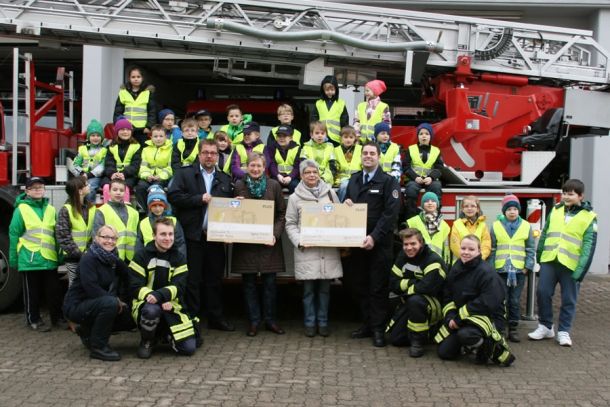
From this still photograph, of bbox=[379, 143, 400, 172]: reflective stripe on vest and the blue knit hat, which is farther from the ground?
bbox=[379, 143, 400, 172]: reflective stripe on vest

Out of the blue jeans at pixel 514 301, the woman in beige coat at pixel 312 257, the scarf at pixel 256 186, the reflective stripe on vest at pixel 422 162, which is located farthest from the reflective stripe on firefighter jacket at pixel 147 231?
the blue jeans at pixel 514 301

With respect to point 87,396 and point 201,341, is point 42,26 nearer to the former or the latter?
point 201,341

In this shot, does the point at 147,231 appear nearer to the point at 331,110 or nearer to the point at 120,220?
the point at 120,220

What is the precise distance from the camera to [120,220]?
261 inches

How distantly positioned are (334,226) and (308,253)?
35 cm

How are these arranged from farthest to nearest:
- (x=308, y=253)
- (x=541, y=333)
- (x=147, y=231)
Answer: (x=541, y=333)
(x=308, y=253)
(x=147, y=231)

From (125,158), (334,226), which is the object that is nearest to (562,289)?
(334,226)

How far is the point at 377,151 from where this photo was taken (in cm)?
663

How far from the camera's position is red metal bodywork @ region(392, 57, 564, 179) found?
7.80m

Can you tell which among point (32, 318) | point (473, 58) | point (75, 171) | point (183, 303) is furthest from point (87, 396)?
point (473, 58)

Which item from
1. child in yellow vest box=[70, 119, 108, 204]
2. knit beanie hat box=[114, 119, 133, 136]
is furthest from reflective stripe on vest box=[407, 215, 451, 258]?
child in yellow vest box=[70, 119, 108, 204]

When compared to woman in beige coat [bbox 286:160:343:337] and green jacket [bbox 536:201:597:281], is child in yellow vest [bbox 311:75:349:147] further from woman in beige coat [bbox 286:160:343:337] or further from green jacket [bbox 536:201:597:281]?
green jacket [bbox 536:201:597:281]

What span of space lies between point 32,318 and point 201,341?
70.4 inches

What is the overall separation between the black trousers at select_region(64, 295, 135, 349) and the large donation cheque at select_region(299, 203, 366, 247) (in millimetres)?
1772
